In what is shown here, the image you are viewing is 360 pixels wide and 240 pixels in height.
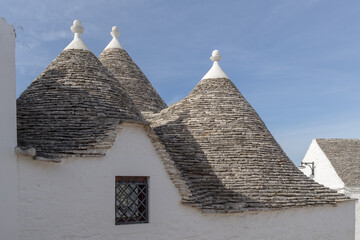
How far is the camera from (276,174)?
11.4 m

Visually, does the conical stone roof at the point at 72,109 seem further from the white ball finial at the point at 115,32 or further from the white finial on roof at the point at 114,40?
the white ball finial at the point at 115,32

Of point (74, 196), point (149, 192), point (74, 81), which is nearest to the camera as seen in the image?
point (74, 196)

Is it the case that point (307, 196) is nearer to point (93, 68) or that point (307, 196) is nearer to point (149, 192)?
point (149, 192)

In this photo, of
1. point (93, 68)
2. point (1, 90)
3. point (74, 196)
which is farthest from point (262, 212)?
point (1, 90)

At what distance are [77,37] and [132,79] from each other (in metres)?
4.33

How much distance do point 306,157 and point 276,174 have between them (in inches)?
532

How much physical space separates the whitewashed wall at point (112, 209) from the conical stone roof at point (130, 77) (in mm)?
5896

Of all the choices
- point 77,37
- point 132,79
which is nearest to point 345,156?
point 132,79

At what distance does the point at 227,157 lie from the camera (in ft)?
36.9

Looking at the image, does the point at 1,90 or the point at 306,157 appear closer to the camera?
the point at 1,90

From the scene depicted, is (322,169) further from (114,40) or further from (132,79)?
(114,40)

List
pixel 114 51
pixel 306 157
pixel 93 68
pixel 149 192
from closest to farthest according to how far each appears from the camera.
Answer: pixel 149 192
pixel 93 68
pixel 114 51
pixel 306 157

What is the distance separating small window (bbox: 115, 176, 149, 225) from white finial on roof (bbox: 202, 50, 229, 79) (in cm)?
499

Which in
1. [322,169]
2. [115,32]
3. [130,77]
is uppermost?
[115,32]
